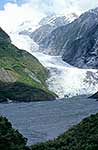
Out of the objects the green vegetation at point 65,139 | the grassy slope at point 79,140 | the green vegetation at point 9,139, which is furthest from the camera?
the grassy slope at point 79,140

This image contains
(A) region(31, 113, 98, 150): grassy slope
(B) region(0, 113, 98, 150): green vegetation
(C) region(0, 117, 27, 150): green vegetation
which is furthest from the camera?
(A) region(31, 113, 98, 150): grassy slope

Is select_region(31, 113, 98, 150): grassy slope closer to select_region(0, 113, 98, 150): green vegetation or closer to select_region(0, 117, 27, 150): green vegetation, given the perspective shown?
select_region(0, 113, 98, 150): green vegetation

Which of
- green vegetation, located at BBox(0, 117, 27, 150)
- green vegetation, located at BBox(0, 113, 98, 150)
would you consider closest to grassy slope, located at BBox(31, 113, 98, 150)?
green vegetation, located at BBox(0, 113, 98, 150)

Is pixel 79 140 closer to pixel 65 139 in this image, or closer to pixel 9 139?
pixel 65 139

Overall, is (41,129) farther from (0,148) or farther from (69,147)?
(0,148)

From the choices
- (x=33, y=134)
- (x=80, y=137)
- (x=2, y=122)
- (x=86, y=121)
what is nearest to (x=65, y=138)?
(x=80, y=137)

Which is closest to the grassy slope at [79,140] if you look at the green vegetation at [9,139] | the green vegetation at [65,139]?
the green vegetation at [65,139]

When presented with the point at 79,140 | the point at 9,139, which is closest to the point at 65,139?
the point at 79,140

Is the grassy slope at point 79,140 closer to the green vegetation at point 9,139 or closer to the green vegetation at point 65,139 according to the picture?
the green vegetation at point 65,139
